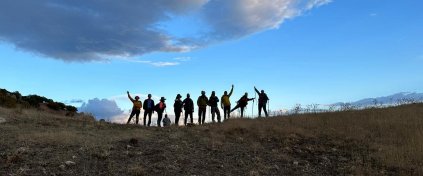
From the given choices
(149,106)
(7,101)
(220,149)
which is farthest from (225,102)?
(7,101)

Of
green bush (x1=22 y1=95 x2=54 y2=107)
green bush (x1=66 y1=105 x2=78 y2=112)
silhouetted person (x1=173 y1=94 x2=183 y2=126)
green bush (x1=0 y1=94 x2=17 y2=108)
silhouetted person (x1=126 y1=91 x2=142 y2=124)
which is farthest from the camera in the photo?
green bush (x1=66 y1=105 x2=78 y2=112)

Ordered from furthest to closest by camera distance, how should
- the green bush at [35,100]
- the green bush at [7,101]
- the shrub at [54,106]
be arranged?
the shrub at [54,106]
the green bush at [35,100]
the green bush at [7,101]

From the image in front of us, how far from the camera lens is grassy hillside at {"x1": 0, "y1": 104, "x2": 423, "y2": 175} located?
11336mm

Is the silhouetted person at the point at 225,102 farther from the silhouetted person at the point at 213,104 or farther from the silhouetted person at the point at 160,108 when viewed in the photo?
the silhouetted person at the point at 160,108

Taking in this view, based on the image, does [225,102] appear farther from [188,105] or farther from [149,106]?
[149,106]

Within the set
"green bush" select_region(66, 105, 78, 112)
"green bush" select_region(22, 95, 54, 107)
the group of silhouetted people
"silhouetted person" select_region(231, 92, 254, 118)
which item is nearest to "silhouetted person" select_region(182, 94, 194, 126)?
the group of silhouetted people

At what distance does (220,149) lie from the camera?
14.0m

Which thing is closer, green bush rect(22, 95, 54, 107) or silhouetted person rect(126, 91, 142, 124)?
silhouetted person rect(126, 91, 142, 124)

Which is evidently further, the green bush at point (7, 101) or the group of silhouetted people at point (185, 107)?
the green bush at point (7, 101)

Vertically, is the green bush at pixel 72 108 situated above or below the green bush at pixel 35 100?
below

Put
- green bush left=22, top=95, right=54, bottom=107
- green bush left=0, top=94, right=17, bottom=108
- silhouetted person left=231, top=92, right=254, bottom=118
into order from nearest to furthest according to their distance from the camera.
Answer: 1. silhouetted person left=231, top=92, right=254, bottom=118
2. green bush left=0, top=94, right=17, bottom=108
3. green bush left=22, top=95, right=54, bottom=107

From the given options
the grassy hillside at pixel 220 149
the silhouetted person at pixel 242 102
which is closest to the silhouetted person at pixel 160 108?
the silhouetted person at pixel 242 102

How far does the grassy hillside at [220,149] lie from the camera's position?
1134 centimetres

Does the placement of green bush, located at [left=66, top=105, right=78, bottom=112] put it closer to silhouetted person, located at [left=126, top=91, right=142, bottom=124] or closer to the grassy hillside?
silhouetted person, located at [left=126, top=91, right=142, bottom=124]
